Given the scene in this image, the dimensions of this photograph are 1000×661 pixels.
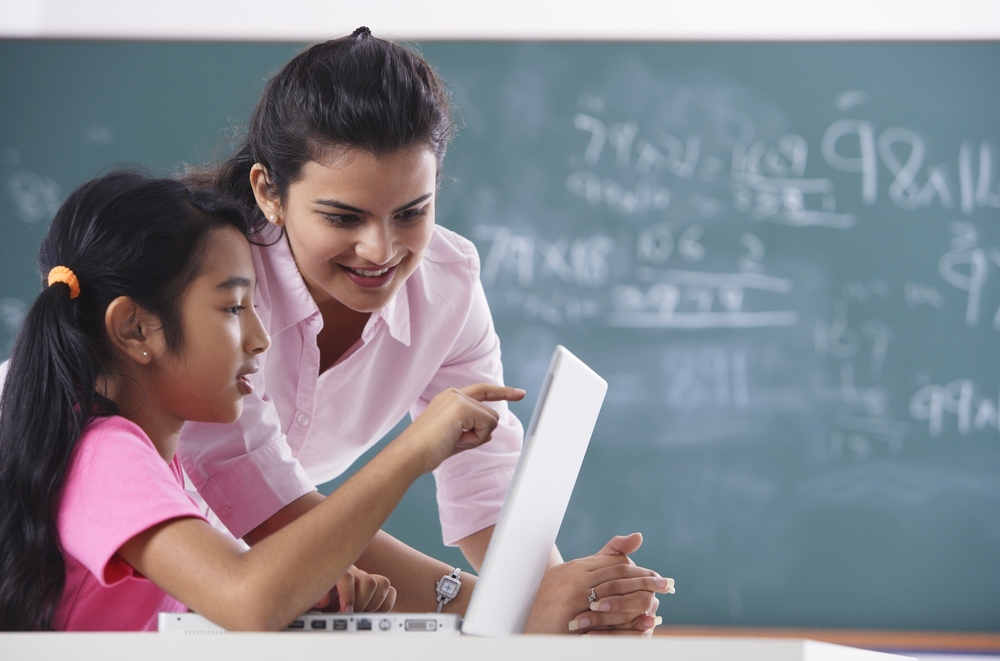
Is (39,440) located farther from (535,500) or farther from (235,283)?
(535,500)

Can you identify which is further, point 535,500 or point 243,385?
point 243,385

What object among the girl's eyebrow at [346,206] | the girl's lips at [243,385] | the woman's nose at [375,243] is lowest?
the girl's lips at [243,385]

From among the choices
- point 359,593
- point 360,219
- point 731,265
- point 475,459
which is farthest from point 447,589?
point 731,265

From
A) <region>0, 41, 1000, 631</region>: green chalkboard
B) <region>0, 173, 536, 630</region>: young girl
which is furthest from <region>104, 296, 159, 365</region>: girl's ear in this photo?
<region>0, 41, 1000, 631</region>: green chalkboard

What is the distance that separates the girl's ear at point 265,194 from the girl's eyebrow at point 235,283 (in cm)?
19

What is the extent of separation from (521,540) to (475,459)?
621 millimetres

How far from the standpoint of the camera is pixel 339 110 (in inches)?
39.6

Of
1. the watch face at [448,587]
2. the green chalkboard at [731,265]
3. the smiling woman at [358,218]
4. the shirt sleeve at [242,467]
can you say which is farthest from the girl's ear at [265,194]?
the green chalkboard at [731,265]

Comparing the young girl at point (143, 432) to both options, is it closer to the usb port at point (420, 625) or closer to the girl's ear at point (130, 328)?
the girl's ear at point (130, 328)

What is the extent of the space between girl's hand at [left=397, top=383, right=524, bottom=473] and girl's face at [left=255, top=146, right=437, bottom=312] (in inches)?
12.4

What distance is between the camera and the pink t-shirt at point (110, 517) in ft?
2.21

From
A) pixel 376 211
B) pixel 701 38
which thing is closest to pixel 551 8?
pixel 701 38

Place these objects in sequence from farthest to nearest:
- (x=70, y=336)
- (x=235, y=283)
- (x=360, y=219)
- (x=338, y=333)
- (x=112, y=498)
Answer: (x=338, y=333) → (x=360, y=219) → (x=235, y=283) → (x=70, y=336) → (x=112, y=498)

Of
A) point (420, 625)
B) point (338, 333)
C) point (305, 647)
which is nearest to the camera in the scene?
point (305, 647)
